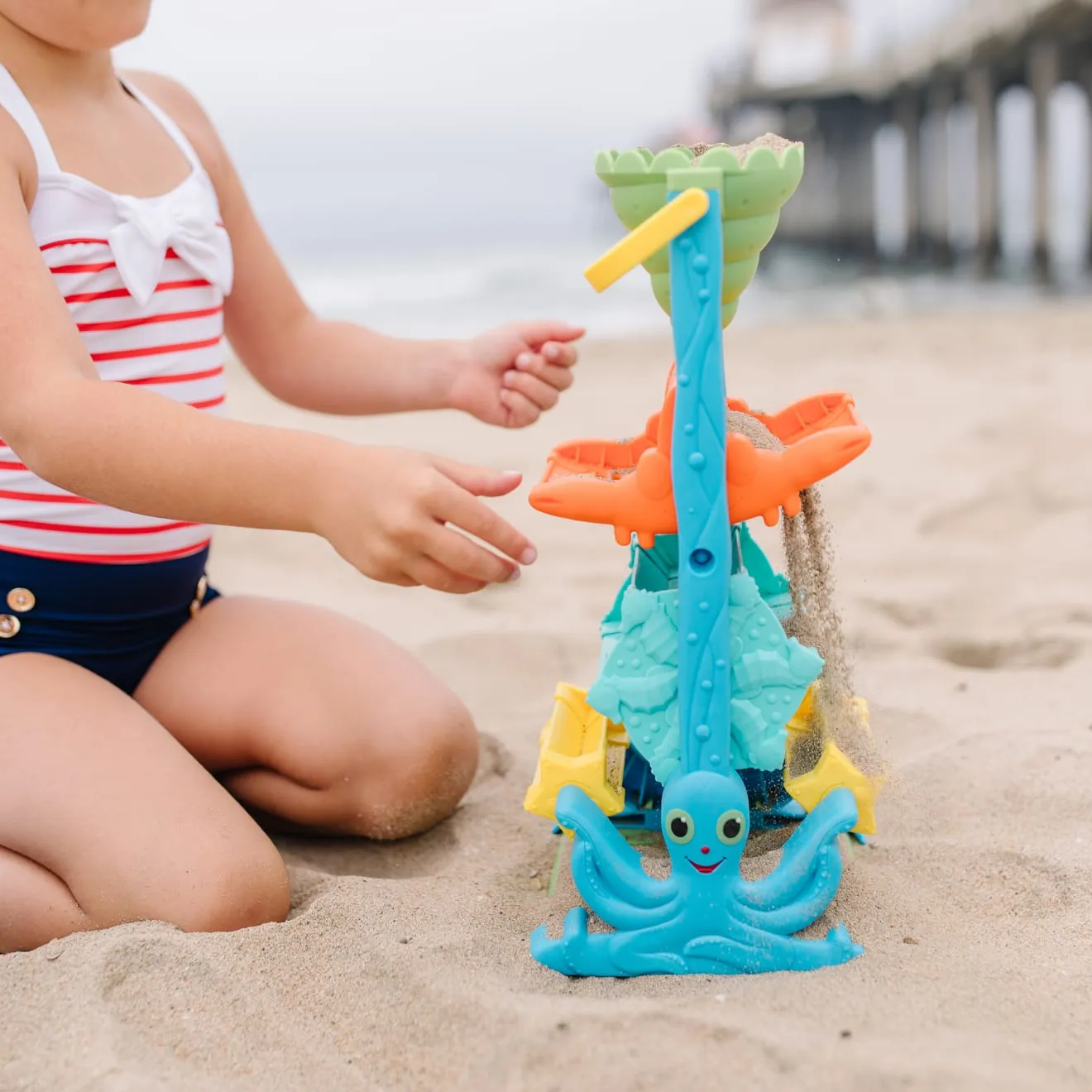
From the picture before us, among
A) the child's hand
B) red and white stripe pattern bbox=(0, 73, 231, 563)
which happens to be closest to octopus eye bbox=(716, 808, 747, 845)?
the child's hand

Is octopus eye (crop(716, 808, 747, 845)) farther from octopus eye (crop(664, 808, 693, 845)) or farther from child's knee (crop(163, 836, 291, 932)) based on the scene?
child's knee (crop(163, 836, 291, 932))

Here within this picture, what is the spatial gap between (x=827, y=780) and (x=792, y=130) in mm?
18304

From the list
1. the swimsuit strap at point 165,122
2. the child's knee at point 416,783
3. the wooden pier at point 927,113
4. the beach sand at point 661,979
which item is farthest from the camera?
the wooden pier at point 927,113

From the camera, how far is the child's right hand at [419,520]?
3.38 feet

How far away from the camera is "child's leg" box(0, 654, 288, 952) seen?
4.13 ft

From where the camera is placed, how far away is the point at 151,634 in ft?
5.20

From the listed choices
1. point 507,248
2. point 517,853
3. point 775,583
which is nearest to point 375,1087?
point 517,853

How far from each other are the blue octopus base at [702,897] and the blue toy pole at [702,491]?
5 centimetres

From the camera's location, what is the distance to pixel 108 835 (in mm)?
1282

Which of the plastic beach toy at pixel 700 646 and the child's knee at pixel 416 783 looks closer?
the plastic beach toy at pixel 700 646

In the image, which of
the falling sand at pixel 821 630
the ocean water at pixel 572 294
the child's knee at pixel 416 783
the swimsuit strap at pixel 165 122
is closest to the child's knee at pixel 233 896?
the child's knee at pixel 416 783

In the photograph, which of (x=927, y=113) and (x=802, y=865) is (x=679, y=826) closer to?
(x=802, y=865)

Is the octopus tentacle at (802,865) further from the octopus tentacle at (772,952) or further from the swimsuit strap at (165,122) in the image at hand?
the swimsuit strap at (165,122)

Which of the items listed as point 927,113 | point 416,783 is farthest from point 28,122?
point 927,113
